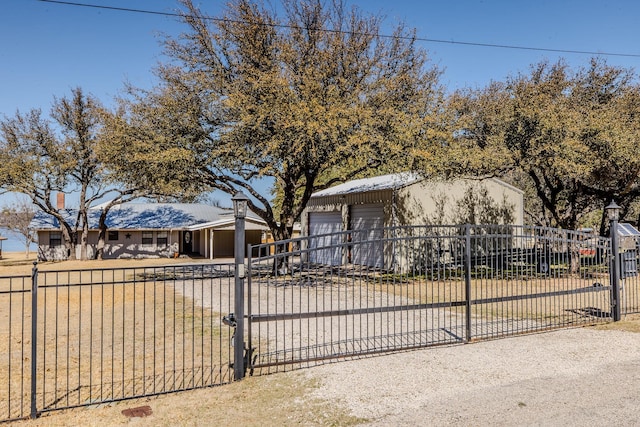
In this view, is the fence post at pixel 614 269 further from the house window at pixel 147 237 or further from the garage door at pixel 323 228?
the house window at pixel 147 237

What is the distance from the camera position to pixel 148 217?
102ft

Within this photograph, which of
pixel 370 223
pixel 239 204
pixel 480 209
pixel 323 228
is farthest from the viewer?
pixel 323 228

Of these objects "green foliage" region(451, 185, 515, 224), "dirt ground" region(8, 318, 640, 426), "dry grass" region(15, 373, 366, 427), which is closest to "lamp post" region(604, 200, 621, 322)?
"dirt ground" region(8, 318, 640, 426)

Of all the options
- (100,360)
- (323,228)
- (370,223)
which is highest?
(370,223)

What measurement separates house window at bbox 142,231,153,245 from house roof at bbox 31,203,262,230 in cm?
64

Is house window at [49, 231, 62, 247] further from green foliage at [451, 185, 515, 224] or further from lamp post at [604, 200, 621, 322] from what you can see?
lamp post at [604, 200, 621, 322]

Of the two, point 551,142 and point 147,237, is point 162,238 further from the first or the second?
point 551,142

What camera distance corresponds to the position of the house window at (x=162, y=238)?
98.6ft

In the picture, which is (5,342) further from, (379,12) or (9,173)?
(9,173)

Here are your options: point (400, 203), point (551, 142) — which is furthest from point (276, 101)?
point (551, 142)

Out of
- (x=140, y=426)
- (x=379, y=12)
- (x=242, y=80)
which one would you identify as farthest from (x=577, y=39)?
(x=140, y=426)

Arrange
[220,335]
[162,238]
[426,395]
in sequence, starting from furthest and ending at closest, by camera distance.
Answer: [162,238], [220,335], [426,395]

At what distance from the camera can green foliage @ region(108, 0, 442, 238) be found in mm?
12492

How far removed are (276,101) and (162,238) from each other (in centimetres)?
2078
